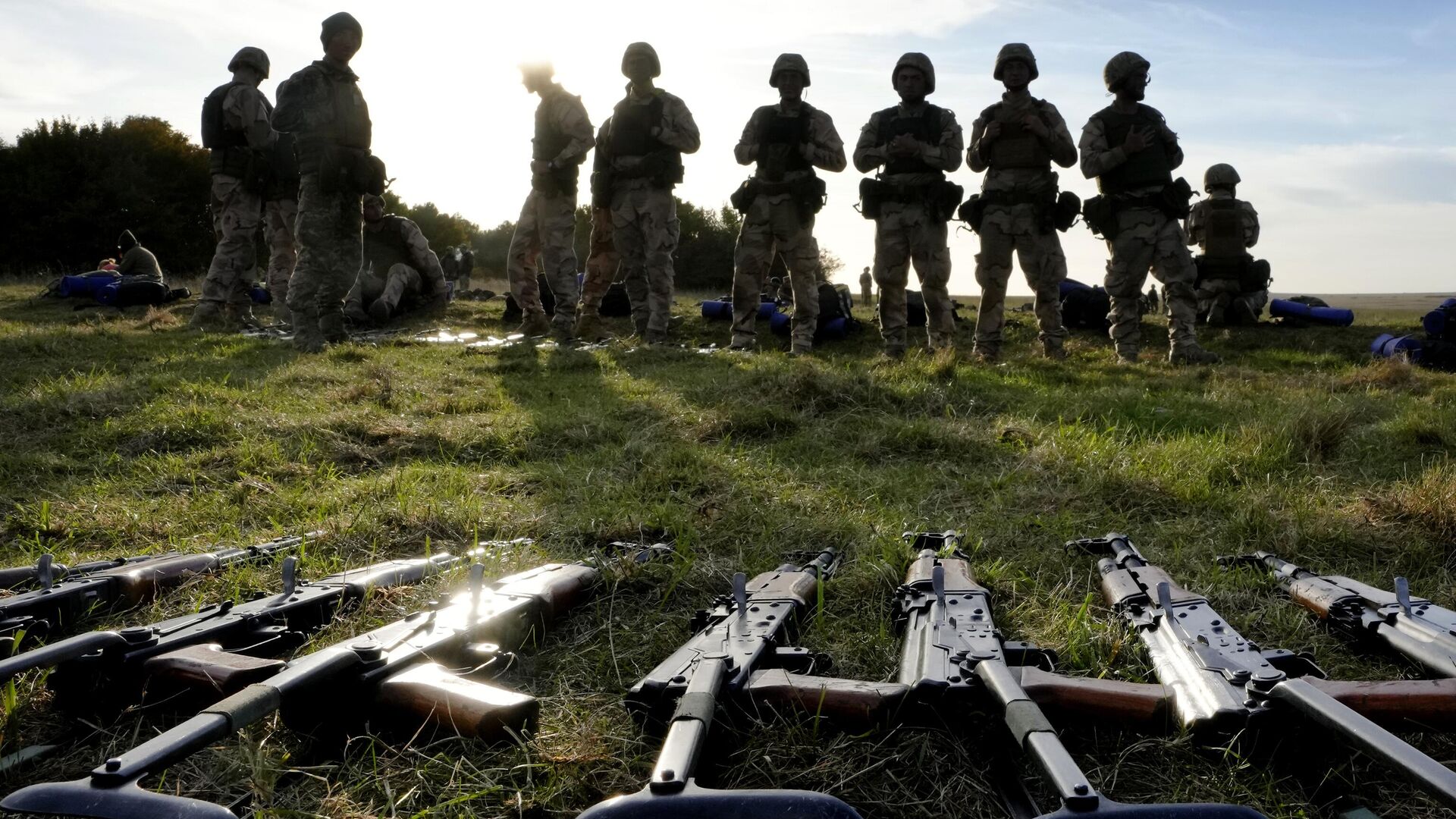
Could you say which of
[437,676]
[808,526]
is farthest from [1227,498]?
[437,676]

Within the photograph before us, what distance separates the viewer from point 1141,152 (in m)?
8.55

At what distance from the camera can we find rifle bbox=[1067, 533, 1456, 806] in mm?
1593

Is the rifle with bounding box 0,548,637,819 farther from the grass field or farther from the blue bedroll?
the blue bedroll

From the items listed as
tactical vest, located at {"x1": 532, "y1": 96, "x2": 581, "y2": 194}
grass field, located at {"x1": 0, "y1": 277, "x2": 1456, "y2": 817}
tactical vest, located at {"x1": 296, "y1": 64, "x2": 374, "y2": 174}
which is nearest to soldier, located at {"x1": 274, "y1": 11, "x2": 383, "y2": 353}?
tactical vest, located at {"x1": 296, "y1": 64, "x2": 374, "y2": 174}

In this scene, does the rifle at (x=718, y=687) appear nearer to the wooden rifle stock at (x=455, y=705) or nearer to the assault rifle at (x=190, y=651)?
the wooden rifle stock at (x=455, y=705)

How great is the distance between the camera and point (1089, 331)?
11.8m

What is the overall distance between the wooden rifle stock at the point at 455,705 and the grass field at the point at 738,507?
0.06m

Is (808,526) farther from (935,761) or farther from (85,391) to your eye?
(85,391)

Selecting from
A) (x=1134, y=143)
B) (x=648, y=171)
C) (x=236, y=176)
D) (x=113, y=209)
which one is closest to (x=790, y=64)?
(x=648, y=171)

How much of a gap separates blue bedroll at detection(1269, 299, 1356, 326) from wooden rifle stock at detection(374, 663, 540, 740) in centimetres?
1264

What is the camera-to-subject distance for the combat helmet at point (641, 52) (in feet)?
31.1

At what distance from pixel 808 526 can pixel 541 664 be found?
134 cm

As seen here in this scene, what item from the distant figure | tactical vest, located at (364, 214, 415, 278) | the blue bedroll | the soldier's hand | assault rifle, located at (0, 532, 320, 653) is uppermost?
the soldier's hand

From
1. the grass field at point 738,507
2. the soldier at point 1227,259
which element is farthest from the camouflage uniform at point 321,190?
the soldier at point 1227,259
